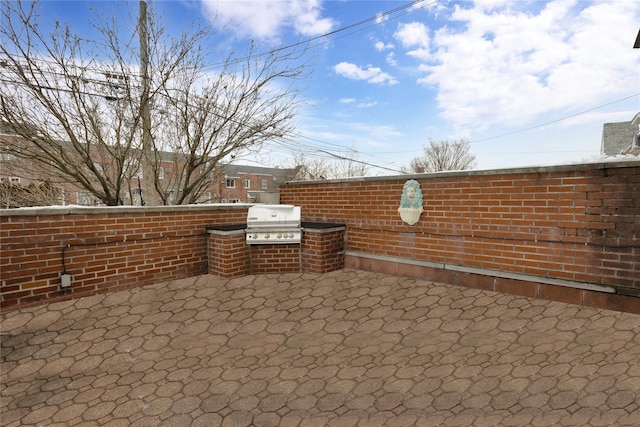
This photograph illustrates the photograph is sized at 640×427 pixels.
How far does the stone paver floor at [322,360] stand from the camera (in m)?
2.60

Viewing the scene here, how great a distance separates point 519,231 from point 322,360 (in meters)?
2.80

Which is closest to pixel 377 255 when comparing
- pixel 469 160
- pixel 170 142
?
pixel 170 142

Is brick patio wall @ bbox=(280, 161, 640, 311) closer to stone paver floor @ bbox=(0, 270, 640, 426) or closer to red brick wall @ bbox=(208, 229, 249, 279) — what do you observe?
stone paver floor @ bbox=(0, 270, 640, 426)

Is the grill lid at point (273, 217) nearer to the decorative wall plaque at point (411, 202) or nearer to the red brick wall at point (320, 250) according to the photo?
the red brick wall at point (320, 250)

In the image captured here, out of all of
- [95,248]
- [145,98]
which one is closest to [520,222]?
[95,248]

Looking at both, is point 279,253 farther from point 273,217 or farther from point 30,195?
point 30,195

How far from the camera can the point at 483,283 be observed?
174 inches

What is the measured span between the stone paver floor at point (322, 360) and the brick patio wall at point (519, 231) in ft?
0.94

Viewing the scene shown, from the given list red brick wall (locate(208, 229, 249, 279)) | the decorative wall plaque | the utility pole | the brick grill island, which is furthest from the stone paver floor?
the utility pole

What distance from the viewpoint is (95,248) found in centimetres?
458

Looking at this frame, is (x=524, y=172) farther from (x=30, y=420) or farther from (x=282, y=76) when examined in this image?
(x=282, y=76)

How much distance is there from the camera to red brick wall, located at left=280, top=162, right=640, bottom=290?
3.55 meters

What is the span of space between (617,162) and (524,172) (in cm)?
85

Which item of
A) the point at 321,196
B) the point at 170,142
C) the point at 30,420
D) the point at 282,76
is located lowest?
the point at 30,420
